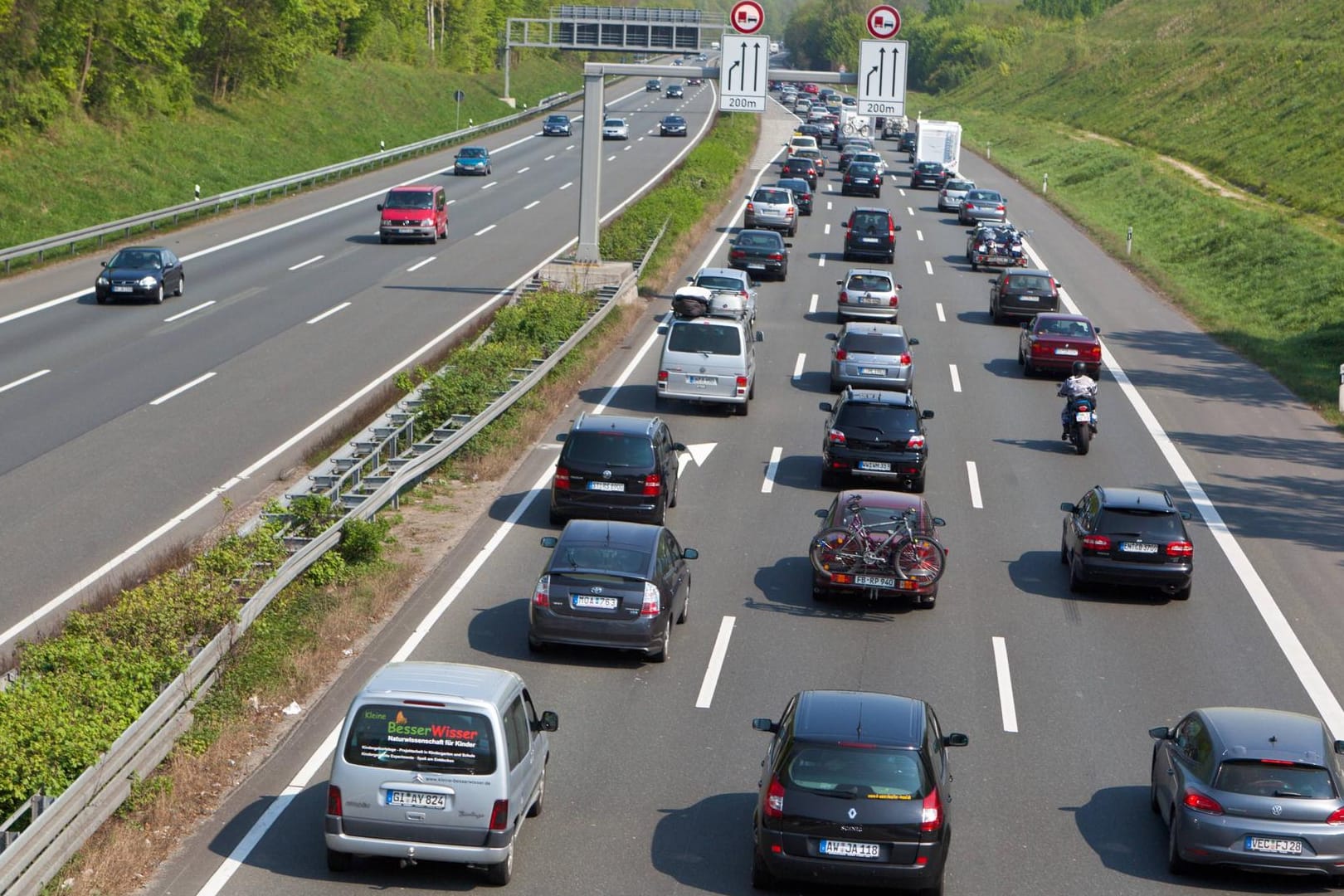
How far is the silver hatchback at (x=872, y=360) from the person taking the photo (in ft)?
107

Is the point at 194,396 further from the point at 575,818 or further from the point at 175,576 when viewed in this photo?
the point at 575,818

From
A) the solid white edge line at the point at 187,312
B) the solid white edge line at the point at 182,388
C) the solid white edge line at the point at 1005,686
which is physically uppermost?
the solid white edge line at the point at 187,312

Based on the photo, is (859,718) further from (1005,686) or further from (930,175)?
(930,175)

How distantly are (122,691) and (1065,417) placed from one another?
20.0m

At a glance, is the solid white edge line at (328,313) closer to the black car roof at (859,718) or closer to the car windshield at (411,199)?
the car windshield at (411,199)

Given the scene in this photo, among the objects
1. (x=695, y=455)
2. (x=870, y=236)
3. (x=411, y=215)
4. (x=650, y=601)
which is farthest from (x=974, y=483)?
(x=411, y=215)

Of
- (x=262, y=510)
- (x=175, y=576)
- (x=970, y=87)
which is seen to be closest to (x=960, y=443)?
(x=262, y=510)

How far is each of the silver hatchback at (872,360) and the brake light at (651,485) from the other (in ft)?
33.8

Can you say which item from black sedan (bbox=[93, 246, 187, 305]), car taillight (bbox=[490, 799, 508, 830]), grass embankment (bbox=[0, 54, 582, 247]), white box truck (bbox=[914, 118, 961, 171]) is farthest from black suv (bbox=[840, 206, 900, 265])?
car taillight (bbox=[490, 799, 508, 830])

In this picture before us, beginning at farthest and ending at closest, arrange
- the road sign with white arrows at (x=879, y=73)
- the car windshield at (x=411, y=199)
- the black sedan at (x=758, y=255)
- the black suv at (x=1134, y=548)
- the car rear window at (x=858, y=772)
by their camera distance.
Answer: the car windshield at (x=411, y=199) → the black sedan at (x=758, y=255) → the road sign with white arrows at (x=879, y=73) → the black suv at (x=1134, y=548) → the car rear window at (x=858, y=772)

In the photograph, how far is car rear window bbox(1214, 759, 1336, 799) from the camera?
12.5 m

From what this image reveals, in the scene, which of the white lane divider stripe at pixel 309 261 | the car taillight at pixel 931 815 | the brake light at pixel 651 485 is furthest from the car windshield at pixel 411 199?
the car taillight at pixel 931 815

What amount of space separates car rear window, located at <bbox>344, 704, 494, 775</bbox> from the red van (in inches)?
1622

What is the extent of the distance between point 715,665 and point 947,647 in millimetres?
2997
